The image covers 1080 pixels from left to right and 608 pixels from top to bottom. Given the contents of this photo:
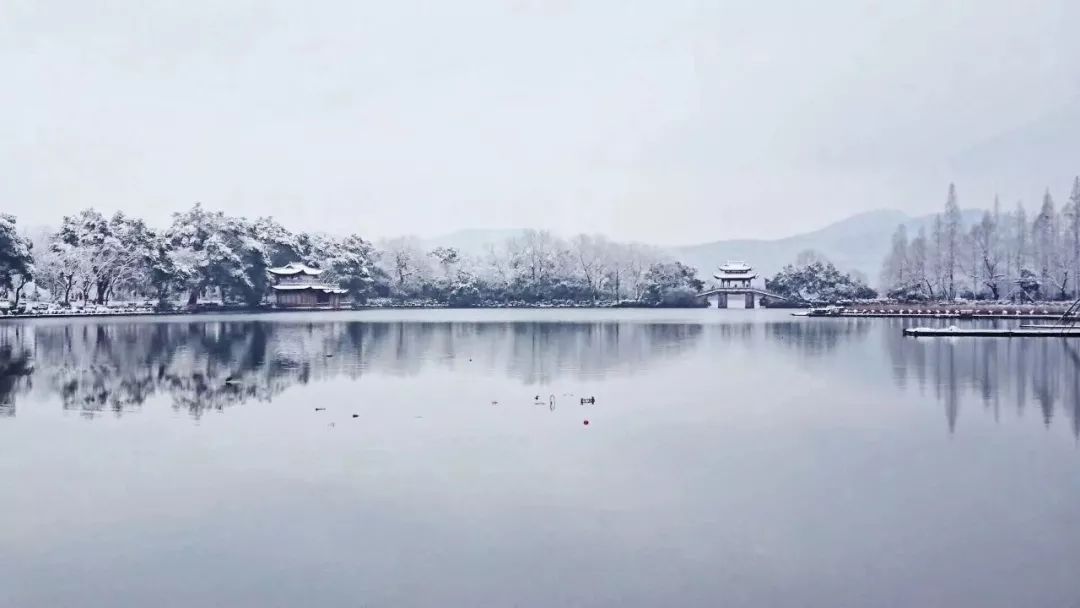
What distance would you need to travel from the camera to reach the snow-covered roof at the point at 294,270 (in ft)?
224

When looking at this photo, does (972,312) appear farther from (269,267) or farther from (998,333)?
(269,267)

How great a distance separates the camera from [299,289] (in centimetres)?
6862

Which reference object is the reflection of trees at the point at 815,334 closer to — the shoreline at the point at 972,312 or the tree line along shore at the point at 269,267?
the shoreline at the point at 972,312

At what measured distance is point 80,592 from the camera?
6.69 m

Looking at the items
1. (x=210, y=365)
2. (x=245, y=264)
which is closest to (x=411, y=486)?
(x=210, y=365)

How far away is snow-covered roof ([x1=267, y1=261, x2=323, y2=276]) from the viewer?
68.2 metres

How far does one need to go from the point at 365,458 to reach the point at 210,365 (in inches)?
509

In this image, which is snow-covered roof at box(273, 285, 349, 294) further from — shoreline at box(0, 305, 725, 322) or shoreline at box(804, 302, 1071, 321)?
shoreline at box(804, 302, 1071, 321)

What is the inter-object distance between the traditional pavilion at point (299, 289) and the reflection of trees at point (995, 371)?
4897cm

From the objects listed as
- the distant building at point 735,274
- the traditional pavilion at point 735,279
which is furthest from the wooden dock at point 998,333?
the distant building at point 735,274

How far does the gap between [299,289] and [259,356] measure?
44808 millimetres

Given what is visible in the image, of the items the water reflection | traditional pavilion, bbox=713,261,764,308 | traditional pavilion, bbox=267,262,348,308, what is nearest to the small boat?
the water reflection

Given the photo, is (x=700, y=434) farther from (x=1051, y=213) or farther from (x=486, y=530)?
(x=1051, y=213)

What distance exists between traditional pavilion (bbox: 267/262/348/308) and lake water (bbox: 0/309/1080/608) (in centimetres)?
4840
